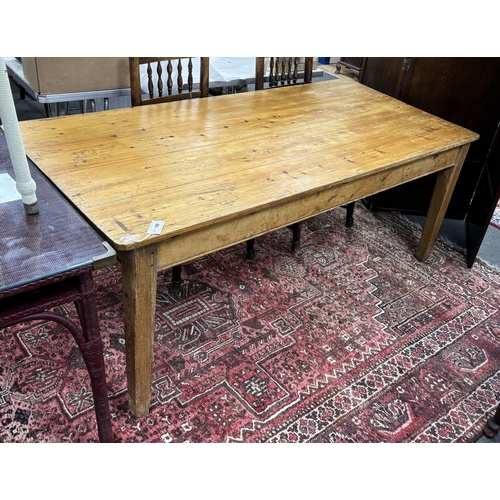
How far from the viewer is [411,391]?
186 centimetres

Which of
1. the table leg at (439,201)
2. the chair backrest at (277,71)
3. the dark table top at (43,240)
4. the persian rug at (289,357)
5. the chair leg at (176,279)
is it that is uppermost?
the chair backrest at (277,71)

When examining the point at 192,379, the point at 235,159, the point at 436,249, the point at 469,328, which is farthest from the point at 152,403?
the point at 436,249

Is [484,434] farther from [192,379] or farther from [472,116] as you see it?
[472,116]

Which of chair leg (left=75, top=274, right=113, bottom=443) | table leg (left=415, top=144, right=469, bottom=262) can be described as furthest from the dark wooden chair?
chair leg (left=75, top=274, right=113, bottom=443)

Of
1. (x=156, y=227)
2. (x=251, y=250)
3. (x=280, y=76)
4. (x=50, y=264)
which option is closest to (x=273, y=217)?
(x=156, y=227)

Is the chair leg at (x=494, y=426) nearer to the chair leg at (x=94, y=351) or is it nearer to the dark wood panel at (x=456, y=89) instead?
the chair leg at (x=94, y=351)

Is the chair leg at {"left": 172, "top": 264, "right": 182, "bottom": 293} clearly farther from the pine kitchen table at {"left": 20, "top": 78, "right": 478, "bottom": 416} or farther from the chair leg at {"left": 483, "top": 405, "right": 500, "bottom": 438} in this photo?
the chair leg at {"left": 483, "top": 405, "right": 500, "bottom": 438}

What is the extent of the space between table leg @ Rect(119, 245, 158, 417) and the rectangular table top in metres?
0.08

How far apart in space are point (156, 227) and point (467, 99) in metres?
→ 2.09

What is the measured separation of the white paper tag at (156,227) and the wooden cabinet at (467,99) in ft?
5.88

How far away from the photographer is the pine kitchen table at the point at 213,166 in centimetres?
139

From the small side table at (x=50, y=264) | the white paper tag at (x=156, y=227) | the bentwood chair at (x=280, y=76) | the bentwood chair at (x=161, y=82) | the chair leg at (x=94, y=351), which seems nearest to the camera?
the small side table at (x=50, y=264)

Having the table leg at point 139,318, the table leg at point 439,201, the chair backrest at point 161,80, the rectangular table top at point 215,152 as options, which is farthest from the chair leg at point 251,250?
the table leg at point 139,318

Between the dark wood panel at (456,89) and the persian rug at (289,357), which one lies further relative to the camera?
the dark wood panel at (456,89)
